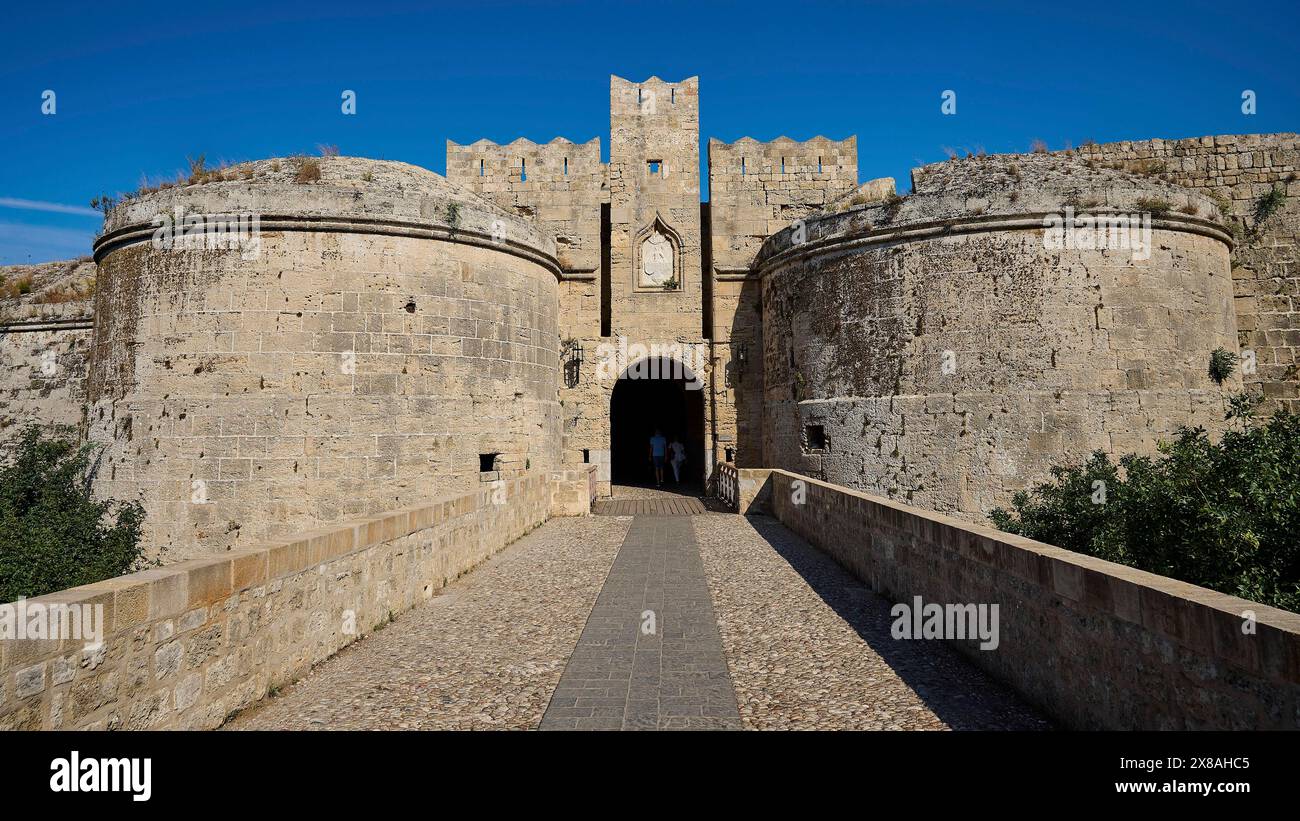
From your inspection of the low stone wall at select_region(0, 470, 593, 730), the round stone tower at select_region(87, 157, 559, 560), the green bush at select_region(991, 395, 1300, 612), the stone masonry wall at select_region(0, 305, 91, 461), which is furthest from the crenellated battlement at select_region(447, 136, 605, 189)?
the green bush at select_region(991, 395, 1300, 612)

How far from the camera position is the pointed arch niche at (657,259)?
1825 cm

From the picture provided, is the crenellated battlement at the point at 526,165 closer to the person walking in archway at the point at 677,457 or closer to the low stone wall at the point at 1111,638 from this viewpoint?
the person walking in archway at the point at 677,457

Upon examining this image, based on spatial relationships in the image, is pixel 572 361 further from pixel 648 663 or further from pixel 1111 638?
pixel 1111 638

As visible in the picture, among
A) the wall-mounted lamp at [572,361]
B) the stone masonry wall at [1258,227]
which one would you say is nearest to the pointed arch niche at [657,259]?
the wall-mounted lamp at [572,361]

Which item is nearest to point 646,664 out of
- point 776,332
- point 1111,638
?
point 1111,638

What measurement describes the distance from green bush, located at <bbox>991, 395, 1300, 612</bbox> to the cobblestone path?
1875 mm

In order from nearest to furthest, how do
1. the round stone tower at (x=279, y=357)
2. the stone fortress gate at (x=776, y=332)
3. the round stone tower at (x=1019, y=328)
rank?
the round stone tower at (x=279, y=357), the stone fortress gate at (x=776, y=332), the round stone tower at (x=1019, y=328)

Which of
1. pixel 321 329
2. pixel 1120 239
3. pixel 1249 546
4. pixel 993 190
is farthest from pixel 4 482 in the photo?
pixel 1120 239

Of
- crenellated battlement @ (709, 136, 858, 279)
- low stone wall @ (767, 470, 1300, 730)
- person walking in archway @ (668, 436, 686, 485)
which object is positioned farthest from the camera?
person walking in archway @ (668, 436, 686, 485)

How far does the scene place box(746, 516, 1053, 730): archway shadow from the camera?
13.9 feet

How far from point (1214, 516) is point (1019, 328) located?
8.28 metres

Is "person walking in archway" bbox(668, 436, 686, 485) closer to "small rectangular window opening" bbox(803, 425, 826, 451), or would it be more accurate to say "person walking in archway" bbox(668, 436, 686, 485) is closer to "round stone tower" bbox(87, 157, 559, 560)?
"small rectangular window opening" bbox(803, 425, 826, 451)

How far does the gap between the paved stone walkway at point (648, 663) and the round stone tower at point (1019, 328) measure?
6365mm
